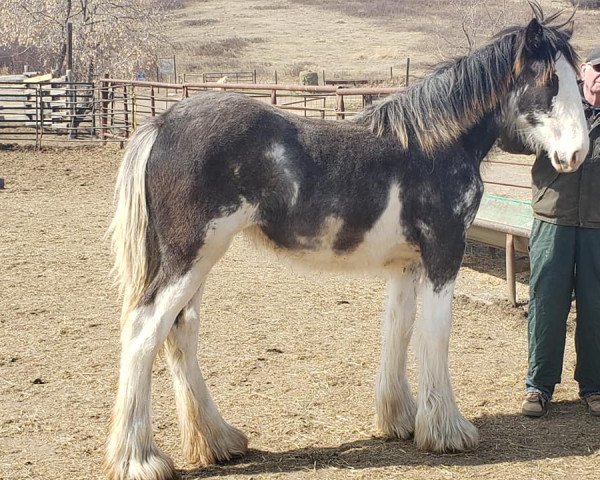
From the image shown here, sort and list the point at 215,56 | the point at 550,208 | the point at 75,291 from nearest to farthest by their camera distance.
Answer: the point at 550,208 → the point at 75,291 → the point at 215,56

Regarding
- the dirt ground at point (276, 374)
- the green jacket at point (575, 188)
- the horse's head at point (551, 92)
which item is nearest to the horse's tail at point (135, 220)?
the dirt ground at point (276, 374)

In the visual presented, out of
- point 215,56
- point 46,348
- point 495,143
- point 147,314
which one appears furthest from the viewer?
point 215,56

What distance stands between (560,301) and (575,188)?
24.9 inches

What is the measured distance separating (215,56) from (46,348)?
46.8 meters

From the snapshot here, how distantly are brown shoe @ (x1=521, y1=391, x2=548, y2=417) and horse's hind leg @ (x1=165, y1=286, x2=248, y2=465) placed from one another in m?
1.70

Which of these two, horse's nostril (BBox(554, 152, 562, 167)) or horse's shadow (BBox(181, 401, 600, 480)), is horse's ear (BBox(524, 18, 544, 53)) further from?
horse's shadow (BBox(181, 401, 600, 480))

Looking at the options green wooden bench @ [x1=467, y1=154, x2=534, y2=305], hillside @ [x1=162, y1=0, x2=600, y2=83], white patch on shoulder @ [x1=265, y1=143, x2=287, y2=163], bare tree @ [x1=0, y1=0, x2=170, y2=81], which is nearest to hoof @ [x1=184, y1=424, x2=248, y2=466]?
white patch on shoulder @ [x1=265, y1=143, x2=287, y2=163]

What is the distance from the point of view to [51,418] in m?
4.34

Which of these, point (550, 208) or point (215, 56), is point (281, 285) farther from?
point (215, 56)

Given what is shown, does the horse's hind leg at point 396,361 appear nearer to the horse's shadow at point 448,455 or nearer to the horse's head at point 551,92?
the horse's shadow at point 448,455

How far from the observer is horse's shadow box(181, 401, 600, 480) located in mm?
3844

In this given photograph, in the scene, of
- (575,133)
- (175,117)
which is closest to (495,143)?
(575,133)

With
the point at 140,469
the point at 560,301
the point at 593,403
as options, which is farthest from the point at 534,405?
the point at 140,469

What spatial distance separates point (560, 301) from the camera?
4.50 m
